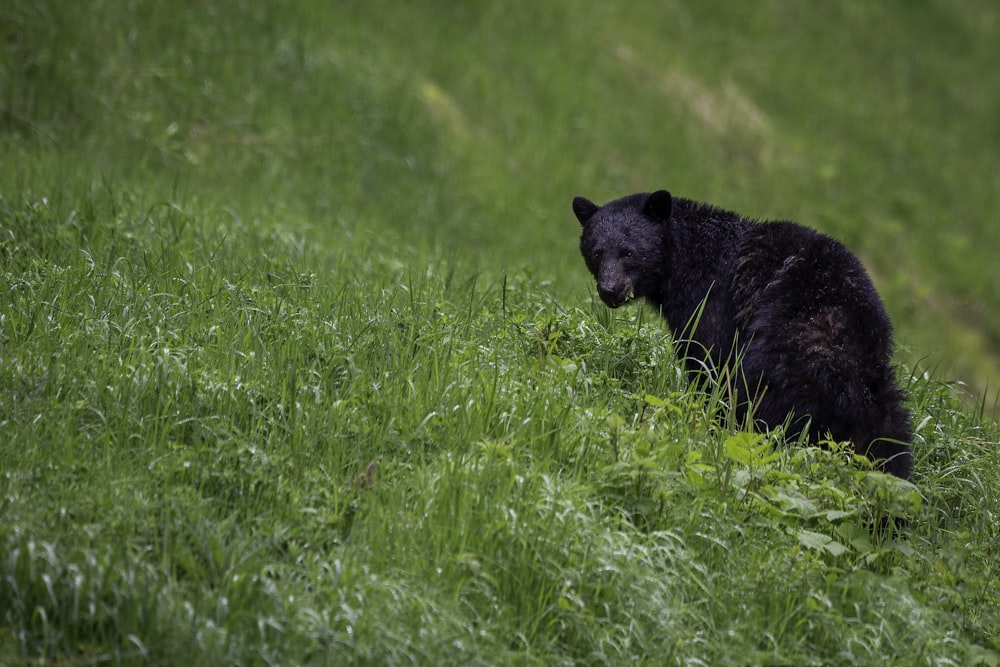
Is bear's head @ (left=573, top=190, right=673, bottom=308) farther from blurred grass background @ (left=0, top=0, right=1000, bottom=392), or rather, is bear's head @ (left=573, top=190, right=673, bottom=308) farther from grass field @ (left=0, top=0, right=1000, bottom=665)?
blurred grass background @ (left=0, top=0, right=1000, bottom=392)

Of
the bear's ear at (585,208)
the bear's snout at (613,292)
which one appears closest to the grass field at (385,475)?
the bear's snout at (613,292)

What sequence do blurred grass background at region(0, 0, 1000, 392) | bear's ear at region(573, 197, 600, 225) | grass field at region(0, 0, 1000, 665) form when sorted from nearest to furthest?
grass field at region(0, 0, 1000, 665) < bear's ear at region(573, 197, 600, 225) < blurred grass background at region(0, 0, 1000, 392)

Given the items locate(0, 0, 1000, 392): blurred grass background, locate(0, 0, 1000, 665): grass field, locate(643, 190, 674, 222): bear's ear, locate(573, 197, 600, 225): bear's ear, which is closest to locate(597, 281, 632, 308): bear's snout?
locate(0, 0, 1000, 665): grass field

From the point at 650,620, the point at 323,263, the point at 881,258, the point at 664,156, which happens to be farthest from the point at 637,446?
the point at 881,258

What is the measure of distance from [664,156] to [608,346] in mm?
12207

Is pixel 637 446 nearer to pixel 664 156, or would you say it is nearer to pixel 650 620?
pixel 650 620

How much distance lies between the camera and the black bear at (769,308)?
5.12 m

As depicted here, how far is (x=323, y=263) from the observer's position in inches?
302

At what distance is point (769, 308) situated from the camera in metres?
5.51

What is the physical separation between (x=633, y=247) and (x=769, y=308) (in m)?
1.16

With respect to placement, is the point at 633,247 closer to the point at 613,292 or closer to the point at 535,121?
the point at 613,292

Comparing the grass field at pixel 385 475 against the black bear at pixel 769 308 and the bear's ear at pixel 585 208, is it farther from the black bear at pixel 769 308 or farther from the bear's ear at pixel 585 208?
the bear's ear at pixel 585 208

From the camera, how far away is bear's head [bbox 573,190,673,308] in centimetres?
625

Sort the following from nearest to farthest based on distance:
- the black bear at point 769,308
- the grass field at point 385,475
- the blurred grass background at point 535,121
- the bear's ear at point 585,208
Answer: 1. the grass field at point 385,475
2. the black bear at point 769,308
3. the bear's ear at point 585,208
4. the blurred grass background at point 535,121
